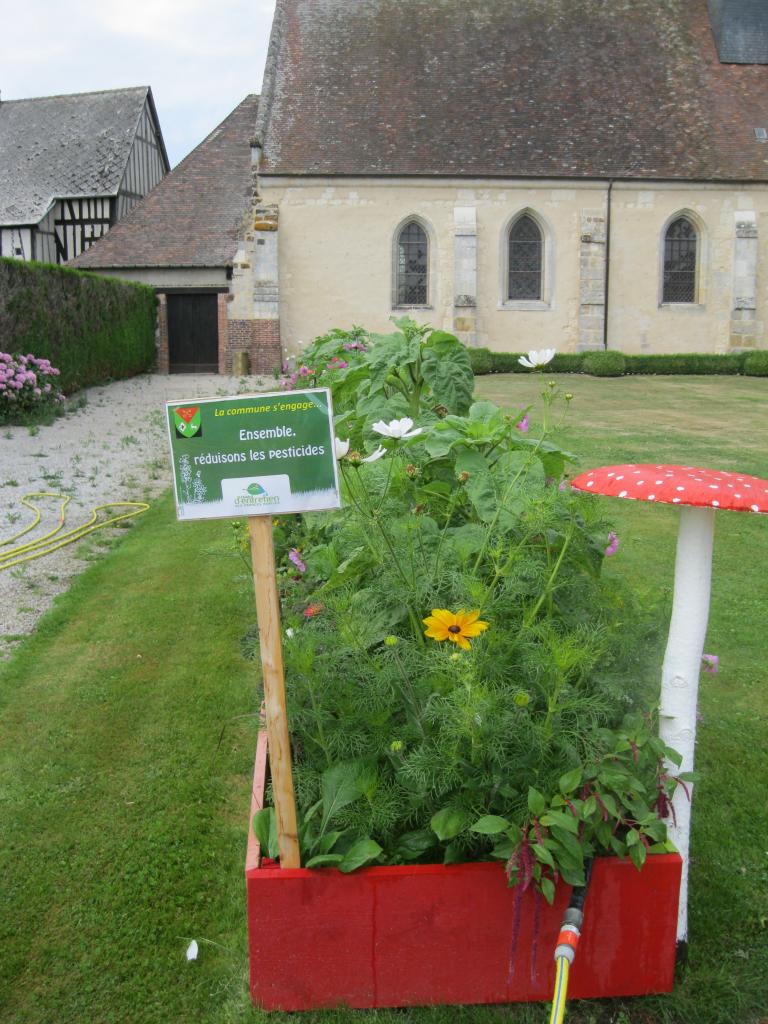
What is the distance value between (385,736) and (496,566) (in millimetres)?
530

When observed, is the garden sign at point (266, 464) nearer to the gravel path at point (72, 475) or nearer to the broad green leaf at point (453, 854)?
the broad green leaf at point (453, 854)

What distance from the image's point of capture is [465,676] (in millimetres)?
2115

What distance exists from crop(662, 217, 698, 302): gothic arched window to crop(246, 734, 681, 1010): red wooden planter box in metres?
23.0

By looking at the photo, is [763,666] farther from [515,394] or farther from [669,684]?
[515,394]

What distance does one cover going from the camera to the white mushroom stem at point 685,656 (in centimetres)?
231

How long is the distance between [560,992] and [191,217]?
23.9 metres

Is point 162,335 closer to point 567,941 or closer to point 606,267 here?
point 606,267

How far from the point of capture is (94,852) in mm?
2871

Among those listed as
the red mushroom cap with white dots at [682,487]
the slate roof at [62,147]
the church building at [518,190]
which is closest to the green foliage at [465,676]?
the red mushroom cap with white dots at [682,487]

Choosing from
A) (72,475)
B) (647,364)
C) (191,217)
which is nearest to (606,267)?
(647,364)

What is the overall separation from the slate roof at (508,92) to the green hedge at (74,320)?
5.46 m

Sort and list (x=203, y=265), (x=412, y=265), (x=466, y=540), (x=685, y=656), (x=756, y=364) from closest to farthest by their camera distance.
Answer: (x=685, y=656)
(x=466, y=540)
(x=756, y=364)
(x=203, y=265)
(x=412, y=265)

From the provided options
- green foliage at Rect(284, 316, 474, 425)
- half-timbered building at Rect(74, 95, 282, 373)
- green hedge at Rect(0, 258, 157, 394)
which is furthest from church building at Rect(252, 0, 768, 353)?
green foliage at Rect(284, 316, 474, 425)

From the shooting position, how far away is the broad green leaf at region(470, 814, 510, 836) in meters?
2.03
